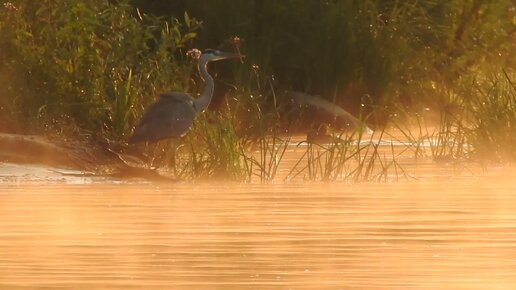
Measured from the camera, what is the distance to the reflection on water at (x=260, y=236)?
7.45 m

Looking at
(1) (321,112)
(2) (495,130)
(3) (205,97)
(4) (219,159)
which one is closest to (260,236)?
(4) (219,159)

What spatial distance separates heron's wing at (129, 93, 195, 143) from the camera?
14.7 metres

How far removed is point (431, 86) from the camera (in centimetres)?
2469

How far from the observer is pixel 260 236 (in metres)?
9.35

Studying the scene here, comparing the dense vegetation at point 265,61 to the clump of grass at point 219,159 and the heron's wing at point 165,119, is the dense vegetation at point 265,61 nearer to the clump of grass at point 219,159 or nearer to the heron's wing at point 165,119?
the heron's wing at point 165,119

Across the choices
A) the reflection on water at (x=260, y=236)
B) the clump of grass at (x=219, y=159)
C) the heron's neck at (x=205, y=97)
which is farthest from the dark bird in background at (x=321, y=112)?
the reflection on water at (x=260, y=236)

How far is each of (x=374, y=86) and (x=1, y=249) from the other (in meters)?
15.4

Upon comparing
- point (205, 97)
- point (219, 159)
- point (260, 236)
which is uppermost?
point (205, 97)

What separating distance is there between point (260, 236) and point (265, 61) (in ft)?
45.7

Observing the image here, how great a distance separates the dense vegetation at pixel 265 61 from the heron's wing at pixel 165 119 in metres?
0.21

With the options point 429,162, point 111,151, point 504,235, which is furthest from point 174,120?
point 504,235

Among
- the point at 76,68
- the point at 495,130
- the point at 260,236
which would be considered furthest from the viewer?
the point at 76,68

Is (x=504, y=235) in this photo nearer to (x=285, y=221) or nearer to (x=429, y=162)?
(x=285, y=221)

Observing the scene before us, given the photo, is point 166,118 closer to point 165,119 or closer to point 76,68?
point 165,119
